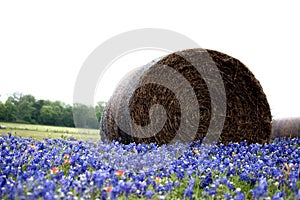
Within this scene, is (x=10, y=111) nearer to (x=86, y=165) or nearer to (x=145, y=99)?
(x=145, y=99)

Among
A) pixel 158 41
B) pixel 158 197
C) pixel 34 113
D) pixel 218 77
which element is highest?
pixel 158 41

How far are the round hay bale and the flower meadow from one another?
1.13 metres

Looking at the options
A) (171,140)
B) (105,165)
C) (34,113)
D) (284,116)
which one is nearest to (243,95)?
(171,140)

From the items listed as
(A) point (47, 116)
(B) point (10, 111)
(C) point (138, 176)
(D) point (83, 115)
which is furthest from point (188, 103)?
(B) point (10, 111)

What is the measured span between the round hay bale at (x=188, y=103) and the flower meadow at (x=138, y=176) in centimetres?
113

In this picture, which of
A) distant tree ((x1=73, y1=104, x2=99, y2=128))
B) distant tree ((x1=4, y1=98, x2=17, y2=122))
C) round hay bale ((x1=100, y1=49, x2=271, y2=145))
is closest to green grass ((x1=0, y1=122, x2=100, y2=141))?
distant tree ((x1=73, y1=104, x2=99, y2=128))

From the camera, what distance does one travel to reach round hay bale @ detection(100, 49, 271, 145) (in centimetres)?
787

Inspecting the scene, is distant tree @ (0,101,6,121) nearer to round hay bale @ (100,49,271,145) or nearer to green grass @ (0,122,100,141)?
green grass @ (0,122,100,141)

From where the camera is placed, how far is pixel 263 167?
5.32m

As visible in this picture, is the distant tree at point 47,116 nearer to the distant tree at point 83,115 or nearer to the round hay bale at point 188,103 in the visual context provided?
the distant tree at point 83,115

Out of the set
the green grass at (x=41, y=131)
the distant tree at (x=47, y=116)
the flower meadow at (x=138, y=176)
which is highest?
the distant tree at (x=47, y=116)

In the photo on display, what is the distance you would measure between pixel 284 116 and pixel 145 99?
789cm

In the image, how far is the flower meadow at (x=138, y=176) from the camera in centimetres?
376

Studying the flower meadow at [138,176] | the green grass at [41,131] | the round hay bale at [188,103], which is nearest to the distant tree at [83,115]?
the green grass at [41,131]
